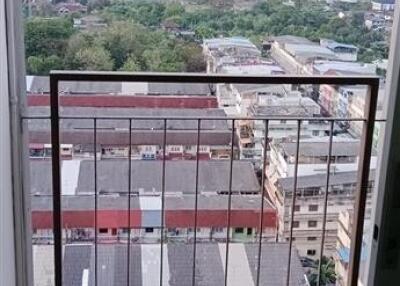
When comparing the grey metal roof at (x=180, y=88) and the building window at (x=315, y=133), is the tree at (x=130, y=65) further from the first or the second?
the building window at (x=315, y=133)

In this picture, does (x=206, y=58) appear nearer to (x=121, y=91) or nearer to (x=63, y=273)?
(x=121, y=91)

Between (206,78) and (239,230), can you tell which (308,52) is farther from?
(239,230)

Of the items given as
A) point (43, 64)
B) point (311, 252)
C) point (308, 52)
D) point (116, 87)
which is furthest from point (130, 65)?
point (311, 252)

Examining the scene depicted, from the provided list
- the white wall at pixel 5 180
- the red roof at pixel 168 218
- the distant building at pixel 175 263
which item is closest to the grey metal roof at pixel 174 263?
the distant building at pixel 175 263

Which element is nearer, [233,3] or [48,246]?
[233,3]

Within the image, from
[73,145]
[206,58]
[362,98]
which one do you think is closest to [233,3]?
[206,58]

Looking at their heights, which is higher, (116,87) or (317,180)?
(116,87)

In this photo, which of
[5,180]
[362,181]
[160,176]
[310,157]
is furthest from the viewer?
[310,157]
